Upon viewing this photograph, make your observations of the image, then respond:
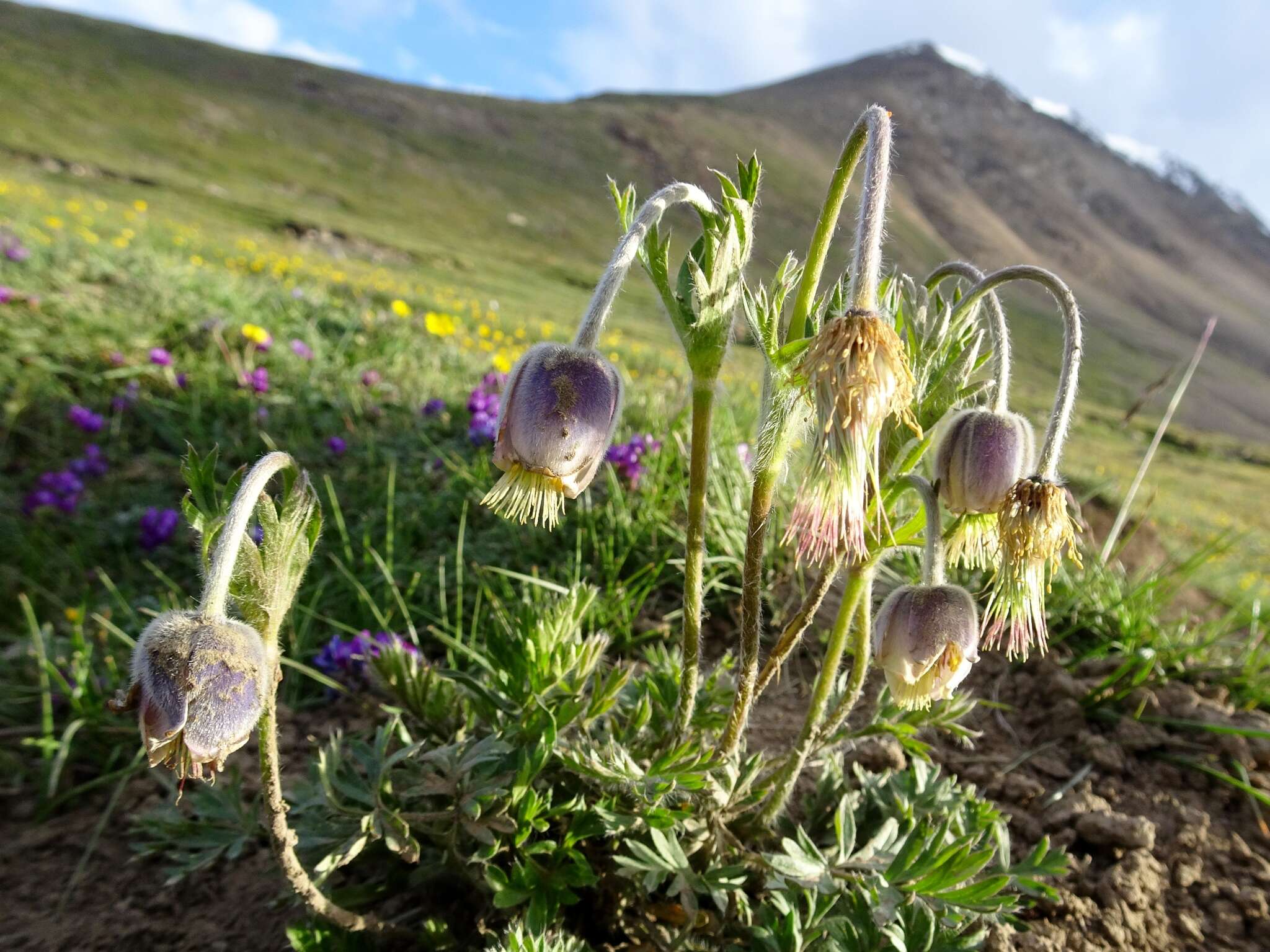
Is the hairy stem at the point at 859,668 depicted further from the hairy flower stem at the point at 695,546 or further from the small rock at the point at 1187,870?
the small rock at the point at 1187,870

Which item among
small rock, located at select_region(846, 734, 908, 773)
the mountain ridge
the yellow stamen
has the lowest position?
small rock, located at select_region(846, 734, 908, 773)

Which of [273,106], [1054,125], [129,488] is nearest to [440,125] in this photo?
[273,106]

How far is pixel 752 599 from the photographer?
1329 millimetres

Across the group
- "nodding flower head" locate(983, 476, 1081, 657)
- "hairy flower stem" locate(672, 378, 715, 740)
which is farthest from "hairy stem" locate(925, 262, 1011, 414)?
"hairy flower stem" locate(672, 378, 715, 740)

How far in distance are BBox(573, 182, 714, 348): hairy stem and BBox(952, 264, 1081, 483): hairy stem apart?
41cm

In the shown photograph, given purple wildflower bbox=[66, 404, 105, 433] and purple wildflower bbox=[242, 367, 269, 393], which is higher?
purple wildflower bbox=[242, 367, 269, 393]

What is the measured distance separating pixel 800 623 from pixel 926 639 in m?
0.21

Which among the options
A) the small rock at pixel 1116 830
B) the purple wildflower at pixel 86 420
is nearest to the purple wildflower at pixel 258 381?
the purple wildflower at pixel 86 420

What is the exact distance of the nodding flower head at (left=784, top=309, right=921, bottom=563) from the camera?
→ 3.02ft

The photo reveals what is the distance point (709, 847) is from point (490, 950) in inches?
19.3

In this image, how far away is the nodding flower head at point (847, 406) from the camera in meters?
0.92

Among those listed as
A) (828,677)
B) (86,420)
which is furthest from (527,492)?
(86,420)

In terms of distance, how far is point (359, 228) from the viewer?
36.8 metres

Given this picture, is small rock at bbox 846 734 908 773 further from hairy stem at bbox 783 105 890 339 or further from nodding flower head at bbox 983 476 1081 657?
hairy stem at bbox 783 105 890 339
